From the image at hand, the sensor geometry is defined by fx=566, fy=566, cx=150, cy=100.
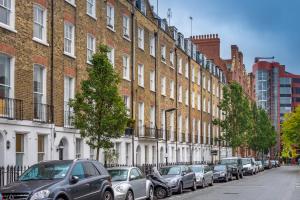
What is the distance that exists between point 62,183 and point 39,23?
13396 millimetres

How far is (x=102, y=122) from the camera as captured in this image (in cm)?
2500

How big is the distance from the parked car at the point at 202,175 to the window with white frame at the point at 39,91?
11046 mm

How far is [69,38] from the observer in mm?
29688

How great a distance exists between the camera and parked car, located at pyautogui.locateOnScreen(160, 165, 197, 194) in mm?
28031

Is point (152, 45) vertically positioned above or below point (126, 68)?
above

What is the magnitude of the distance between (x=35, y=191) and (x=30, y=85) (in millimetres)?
11822

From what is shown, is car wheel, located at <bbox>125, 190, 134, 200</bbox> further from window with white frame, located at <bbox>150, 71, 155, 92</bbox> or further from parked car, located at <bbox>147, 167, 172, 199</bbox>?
window with white frame, located at <bbox>150, 71, 155, 92</bbox>

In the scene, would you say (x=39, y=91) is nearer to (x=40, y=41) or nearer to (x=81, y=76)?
(x=40, y=41)

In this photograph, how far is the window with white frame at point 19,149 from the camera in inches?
957

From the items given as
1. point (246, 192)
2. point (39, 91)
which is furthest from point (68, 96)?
point (246, 192)

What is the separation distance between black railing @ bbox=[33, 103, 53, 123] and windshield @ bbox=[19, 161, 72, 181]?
9.67 metres

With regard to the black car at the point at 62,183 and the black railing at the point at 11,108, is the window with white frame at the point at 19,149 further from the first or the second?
the black car at the point at 62,183

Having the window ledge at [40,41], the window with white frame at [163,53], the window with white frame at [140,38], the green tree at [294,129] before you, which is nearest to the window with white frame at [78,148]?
the window ledge at [40,41]

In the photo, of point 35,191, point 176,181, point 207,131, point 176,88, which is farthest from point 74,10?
point 207,131
